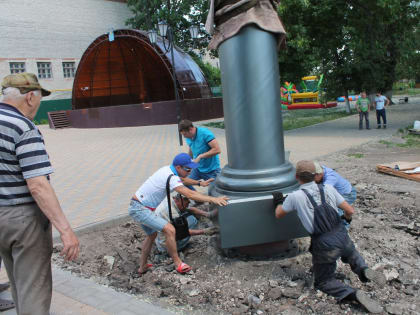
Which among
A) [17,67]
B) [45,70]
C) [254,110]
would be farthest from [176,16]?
[254,110]

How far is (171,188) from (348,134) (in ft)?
40.2

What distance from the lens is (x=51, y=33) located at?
35.8 metres

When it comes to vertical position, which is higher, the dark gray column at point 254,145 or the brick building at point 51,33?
the brick building at point 51,33

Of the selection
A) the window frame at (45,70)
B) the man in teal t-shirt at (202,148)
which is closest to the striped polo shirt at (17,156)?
the man in teal t-shirt at (202,148)

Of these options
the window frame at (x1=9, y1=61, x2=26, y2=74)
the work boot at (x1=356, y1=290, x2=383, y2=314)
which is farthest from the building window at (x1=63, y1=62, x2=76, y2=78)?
the work boot at (x1=356, y1=290, x2=383, y2=314)

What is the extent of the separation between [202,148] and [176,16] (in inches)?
1284

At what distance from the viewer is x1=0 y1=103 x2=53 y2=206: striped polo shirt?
2.54m

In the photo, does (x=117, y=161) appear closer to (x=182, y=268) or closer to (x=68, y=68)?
(x=182, y=268)

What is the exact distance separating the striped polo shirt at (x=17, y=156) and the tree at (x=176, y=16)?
1353 inches

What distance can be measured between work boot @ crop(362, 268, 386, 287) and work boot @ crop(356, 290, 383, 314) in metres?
0.25

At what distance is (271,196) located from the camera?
162 inches

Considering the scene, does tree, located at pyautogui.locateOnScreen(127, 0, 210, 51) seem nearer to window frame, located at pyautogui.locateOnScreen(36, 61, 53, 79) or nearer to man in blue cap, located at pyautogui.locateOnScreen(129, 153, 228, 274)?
window frame, located at pyautogui.locateOnScreen(36, 61, 53, 79)

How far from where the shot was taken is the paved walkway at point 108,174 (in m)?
3.53

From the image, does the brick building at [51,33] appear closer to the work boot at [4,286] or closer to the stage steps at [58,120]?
the stage steps at [58,120]
